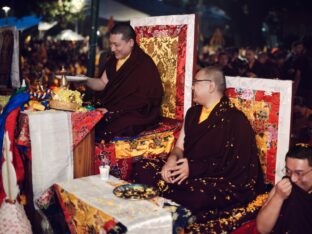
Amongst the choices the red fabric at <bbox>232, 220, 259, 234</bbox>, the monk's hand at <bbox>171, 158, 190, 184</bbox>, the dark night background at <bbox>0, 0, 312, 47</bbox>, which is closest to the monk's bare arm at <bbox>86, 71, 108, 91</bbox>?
the monk's hand at <bbox>171, 158, 190, 184</bbox>

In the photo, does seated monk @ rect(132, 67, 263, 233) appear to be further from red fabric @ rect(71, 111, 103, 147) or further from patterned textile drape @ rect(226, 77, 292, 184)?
red fabric @ rect(71, 111, 103, 147)

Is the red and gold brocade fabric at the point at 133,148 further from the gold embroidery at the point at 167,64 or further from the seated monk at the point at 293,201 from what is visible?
the seated monk at the point at 293,201

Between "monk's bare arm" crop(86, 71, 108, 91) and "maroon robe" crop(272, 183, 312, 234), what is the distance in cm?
280

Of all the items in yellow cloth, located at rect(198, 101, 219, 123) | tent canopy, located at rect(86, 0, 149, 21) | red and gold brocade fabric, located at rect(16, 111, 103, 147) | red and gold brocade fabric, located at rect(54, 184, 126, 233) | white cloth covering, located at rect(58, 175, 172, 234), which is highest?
tent canopy, located at rect(86, 0, 149, 21)

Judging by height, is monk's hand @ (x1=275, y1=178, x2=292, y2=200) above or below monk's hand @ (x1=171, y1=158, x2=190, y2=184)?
above

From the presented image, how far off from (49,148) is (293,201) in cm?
189

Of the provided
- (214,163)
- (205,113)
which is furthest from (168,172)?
(205,113)

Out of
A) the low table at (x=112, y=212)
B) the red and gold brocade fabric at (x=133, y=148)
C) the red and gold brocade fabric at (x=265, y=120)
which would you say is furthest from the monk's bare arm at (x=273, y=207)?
the red and gold brocade fabric at (x=133, y=148)

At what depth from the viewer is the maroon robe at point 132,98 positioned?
420 cm

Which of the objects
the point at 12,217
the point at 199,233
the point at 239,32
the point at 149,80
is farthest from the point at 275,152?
the point at 239,32

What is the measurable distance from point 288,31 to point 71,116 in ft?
92.1

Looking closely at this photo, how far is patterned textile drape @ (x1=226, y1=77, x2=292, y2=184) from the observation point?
362 cm

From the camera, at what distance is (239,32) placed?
2880cm

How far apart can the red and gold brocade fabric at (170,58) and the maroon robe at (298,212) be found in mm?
2127
